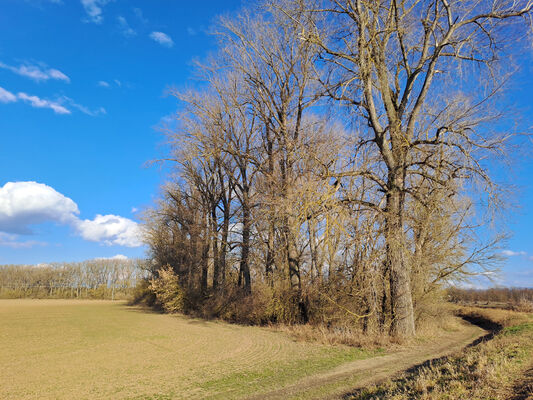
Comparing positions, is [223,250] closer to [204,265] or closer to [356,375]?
[204,265]

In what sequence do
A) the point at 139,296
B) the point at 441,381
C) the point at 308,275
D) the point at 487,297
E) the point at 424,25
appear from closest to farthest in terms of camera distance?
the point at 441,381 < the point at 424,25 < the point at 308,275 < the point at 487,297 < the point at 139,296

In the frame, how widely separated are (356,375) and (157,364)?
5.44 metres

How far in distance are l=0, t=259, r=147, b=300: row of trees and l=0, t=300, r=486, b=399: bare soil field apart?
210 feet

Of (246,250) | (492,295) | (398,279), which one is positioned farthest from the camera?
(492,295)

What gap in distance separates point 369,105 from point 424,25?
374cm

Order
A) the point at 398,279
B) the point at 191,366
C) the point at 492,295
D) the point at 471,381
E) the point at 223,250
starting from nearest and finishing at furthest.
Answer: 1. the point at 471,381
2. the point at 191,366
3. the point at 398,279
4. the point at 223,250
5. the point at 492,295

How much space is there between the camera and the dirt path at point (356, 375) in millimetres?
6625

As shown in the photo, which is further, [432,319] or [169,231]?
[169,231]

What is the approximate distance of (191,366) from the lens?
30.6 ft

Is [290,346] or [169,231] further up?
[169,231]

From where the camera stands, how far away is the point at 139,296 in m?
44.5

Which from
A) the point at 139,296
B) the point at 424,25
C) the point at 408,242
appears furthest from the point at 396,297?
the point at 139,296

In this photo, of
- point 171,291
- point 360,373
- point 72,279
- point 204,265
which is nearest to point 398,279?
point 360,373

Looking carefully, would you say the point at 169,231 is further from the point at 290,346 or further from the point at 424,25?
the point at 424,25
